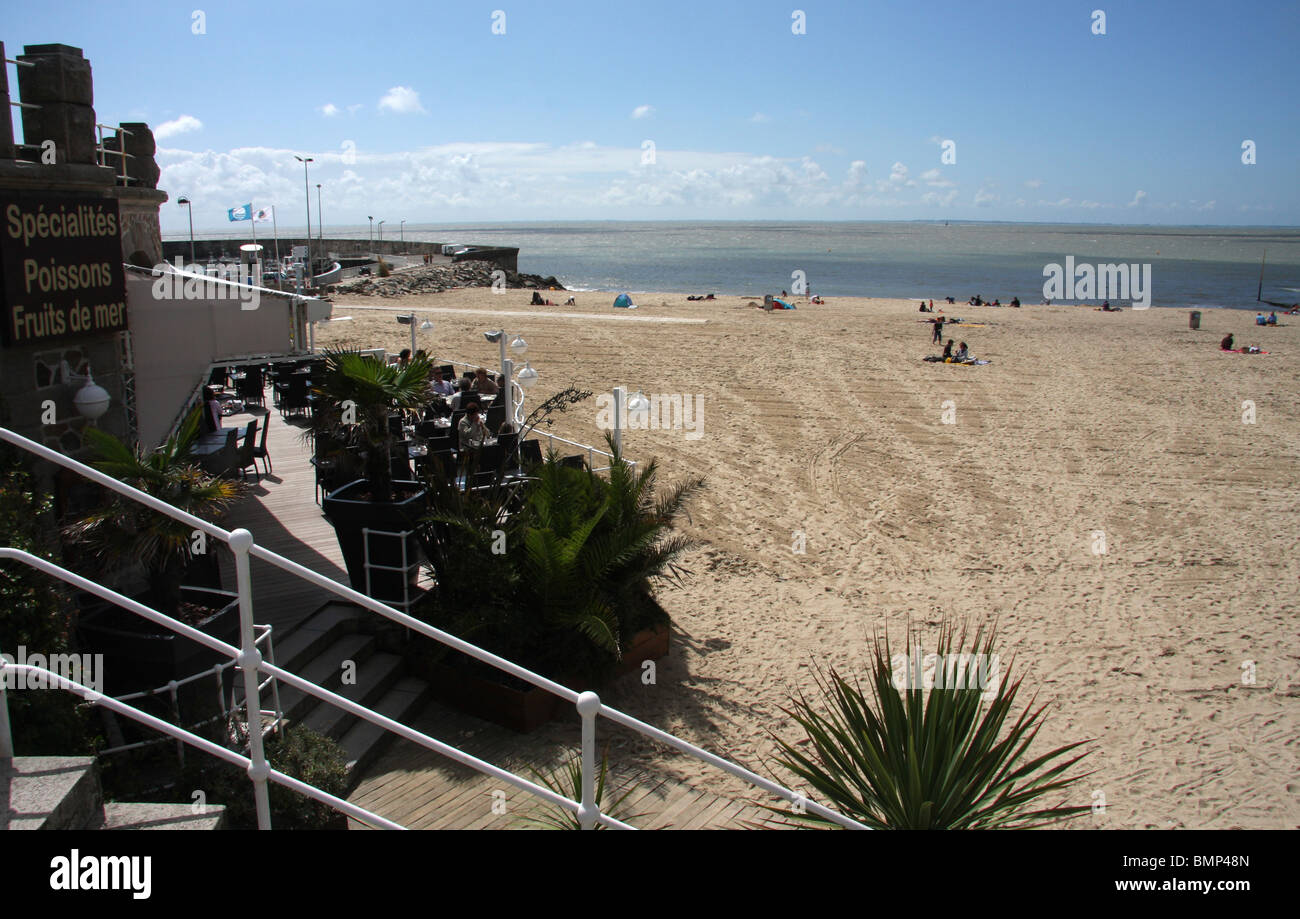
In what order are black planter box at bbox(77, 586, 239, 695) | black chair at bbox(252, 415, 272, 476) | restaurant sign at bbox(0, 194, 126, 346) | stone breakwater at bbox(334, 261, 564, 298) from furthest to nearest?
stone breakwater at bbox(334, 261, 564, 298) < black chair at bbox(252, 415, 272, 476) < restaurant sign at bbox(0, 194, 126, 346) < black planter box at bbox(77, 586, 239, 695)

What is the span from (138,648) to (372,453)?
2.67 meters

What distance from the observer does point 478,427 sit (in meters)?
10.5

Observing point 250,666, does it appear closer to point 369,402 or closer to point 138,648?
point 138,648

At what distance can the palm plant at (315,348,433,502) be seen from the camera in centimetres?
694

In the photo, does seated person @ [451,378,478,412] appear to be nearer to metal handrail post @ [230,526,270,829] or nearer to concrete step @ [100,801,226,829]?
concrete step @ [100,801,226,829]

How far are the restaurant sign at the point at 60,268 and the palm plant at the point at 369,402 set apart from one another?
1.58m

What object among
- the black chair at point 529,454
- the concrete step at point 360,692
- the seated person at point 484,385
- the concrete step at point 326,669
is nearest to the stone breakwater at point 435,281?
the seated person at point 484,385

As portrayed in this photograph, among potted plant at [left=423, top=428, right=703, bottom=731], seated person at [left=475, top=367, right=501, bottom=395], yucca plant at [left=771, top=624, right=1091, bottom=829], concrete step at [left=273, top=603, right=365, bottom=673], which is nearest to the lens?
yucca plant at [left=771, top=624, right=1091, bottom=829]

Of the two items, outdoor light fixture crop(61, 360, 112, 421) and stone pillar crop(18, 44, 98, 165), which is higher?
stone pillar crop(18, 44, 98, 165)

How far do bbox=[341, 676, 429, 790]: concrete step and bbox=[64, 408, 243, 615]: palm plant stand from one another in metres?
1.37

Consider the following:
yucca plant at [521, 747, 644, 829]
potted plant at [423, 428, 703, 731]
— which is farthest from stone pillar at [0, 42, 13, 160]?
yucca plant at [521, 747, 644, 829]

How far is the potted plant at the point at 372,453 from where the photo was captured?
6770 millimetres

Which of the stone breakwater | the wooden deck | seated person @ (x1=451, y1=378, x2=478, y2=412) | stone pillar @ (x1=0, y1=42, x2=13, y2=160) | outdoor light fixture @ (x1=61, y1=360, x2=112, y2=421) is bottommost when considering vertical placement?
the wooden deck

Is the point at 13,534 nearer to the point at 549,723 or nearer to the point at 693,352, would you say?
the point at 549,723
